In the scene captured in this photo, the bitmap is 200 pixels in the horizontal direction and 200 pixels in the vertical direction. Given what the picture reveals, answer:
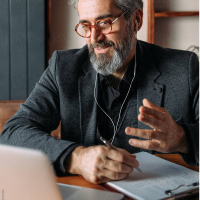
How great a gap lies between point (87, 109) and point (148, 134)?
2.03 ft

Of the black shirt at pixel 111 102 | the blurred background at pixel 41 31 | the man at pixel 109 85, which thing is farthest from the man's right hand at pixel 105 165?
the blurred background at pixel 41 31

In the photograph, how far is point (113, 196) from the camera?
0.71 m

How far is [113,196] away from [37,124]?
73 centimetres

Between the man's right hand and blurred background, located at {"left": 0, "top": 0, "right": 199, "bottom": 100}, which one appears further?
blurred background, located at {"left": 0, "top": 0, "right": 199, "bottom": 100}

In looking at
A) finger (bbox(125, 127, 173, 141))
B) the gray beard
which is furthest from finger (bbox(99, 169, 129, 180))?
the gray beard

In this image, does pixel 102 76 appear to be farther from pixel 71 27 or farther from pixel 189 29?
pixel 189 29

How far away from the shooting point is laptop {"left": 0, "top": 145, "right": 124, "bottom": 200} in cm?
53

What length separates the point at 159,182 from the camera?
2.53 ft

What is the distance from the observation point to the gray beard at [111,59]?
1392mm

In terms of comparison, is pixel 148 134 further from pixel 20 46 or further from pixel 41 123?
pixel 20 46

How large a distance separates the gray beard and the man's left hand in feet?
1.73

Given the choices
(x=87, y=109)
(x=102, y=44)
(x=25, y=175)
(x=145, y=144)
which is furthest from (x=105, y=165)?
(x=102, y=44)

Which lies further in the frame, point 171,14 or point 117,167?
point 171,14

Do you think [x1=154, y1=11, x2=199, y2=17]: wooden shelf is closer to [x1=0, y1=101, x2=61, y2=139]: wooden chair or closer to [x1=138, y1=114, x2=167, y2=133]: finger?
[x1=0, y1=101, x2=61, y2=139]: wooden chair
